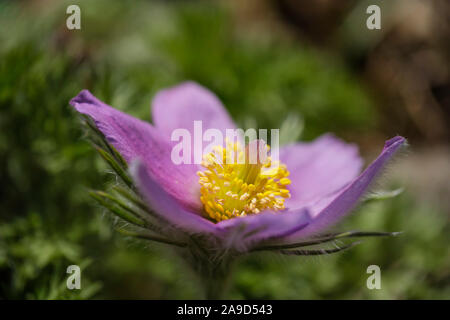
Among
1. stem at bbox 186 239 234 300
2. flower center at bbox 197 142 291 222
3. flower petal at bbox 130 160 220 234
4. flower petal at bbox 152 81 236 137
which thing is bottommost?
stem at bbox 186 239 234 300

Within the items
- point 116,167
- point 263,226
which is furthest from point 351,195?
point 116,167

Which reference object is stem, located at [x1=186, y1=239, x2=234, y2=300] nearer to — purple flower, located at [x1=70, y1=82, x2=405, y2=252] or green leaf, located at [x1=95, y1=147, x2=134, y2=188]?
purple flower, located at [x1=70, y1=82, x2=405, y2=252]

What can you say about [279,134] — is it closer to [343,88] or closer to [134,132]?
[134,132]

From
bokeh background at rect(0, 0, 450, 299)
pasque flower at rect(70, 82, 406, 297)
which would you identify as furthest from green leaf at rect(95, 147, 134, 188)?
bokeh background at rect(0, 0, 450, 299)

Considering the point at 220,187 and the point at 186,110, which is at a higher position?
the point at 186,110

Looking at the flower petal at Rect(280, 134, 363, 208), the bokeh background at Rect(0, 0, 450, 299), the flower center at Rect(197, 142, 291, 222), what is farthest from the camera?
the bokeh background at Rect(0, 0, 450, 299)

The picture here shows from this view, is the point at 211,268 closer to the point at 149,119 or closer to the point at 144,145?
A: the point at 144,145

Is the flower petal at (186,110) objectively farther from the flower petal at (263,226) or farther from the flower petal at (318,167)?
the flower petal at (263,226)
